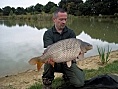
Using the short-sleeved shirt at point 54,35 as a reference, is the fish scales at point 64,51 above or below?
below

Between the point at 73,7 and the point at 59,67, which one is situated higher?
the point at 73,7

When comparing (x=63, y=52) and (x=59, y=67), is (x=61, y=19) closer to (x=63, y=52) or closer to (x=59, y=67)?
(x=63, y=52)

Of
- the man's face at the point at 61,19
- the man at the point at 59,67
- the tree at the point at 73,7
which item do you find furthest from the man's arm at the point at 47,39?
the tree at the point at 73,7

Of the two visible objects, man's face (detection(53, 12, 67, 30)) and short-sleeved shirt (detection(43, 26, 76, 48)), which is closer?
man's face (detection(53, 12, 67, 30))

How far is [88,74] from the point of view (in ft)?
17.5

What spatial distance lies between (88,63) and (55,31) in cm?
315

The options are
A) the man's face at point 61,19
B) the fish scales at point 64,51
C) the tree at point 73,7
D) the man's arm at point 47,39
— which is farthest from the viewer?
the tree at point 73,7

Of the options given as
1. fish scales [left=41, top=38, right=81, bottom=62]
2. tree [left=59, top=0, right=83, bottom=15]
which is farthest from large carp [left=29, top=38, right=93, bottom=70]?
tree [left=59, top=0, right=83, bottom=15]

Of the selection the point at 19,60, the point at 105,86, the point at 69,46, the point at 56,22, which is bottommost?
the point at 19,60

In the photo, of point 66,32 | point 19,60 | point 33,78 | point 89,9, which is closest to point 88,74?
point 33,78

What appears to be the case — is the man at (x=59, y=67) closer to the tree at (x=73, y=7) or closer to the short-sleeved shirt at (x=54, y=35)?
the short-sleeved shirt at (x=54, y=35)

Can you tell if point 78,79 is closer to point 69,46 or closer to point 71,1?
point 69,46

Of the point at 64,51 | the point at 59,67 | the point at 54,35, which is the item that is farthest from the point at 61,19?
the point at 59,67

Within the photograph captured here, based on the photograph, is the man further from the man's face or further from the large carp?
the large carp
